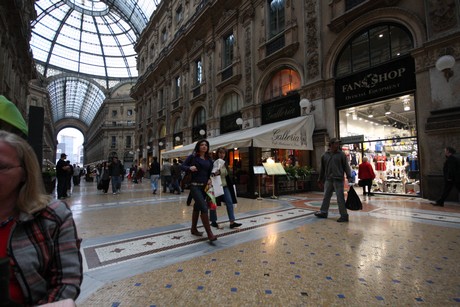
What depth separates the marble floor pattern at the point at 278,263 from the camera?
2352mm

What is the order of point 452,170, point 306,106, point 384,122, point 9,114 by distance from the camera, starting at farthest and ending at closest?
point 306,106 < point 384,122 < point 452,170 < point 9,114

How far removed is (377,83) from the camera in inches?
369

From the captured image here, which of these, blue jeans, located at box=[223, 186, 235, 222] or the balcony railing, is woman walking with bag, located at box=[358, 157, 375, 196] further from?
the balcony railing

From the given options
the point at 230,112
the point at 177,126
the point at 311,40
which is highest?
the point at 311,40

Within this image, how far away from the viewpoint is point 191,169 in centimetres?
399

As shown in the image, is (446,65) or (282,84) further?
(282,84)

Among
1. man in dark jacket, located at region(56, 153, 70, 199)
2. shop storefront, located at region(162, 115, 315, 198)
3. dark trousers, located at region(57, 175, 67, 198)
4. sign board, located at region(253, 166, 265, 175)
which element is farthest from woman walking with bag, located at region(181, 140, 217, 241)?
dark trousers, located at region(57, 175, 67, 198)

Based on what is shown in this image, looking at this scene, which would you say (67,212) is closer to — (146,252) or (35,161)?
(35,161)

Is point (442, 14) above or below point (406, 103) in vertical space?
above

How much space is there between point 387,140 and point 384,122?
73 cm

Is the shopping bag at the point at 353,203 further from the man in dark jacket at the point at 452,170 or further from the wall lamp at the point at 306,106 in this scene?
the wall lamp at the point at 306,106

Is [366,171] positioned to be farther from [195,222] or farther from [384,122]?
[195,222]

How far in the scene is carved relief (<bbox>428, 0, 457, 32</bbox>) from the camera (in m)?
7.48

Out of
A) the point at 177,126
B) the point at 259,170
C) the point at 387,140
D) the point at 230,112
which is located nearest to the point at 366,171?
the point at 387,140
